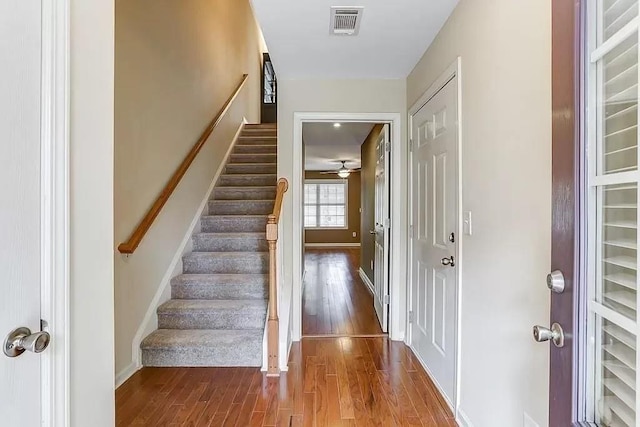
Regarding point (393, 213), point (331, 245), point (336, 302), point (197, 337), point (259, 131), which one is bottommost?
point (336, 302)

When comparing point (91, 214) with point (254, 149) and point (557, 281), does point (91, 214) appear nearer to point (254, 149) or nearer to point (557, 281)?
point (557, 281)

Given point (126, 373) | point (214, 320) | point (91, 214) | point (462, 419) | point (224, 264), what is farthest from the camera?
point (224, 264)

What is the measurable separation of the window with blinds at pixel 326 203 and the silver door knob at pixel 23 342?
10419 mm

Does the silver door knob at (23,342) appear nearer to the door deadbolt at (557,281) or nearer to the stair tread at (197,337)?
the door deadbolt at (557,281)

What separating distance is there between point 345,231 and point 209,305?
8.45 metres

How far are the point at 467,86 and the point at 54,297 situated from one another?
6.46ft

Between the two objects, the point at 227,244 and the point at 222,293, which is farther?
the point at 227,244

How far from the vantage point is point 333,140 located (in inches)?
229

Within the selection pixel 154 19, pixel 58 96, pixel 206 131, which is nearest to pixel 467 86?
pixel 58 96

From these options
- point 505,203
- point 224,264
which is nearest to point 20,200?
point 505,203

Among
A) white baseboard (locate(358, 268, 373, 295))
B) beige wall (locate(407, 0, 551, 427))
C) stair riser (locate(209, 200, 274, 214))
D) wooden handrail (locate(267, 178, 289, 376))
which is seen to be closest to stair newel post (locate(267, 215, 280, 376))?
wooden handrail (locate(267, 178, 289, 376))

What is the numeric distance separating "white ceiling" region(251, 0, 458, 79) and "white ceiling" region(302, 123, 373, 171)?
1.61m

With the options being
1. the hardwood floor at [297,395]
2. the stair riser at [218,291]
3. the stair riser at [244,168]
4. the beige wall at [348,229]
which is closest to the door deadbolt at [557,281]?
the hardwood floor at [297,395]

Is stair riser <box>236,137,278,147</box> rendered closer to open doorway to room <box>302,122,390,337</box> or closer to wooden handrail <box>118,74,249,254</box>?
open doorway to room <box>302,122,390,337</box>
